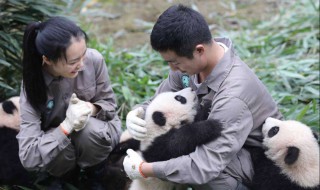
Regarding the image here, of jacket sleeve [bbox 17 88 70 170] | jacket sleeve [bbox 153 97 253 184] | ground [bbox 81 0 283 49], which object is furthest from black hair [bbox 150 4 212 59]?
ground [bbox 81 0 283 49]

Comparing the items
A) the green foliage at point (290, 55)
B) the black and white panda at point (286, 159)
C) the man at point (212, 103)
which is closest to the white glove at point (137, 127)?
the man at point (212, 103)

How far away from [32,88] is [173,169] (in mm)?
1068

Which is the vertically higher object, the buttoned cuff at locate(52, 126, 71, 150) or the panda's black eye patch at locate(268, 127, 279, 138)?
the panda's black eye patch at locate(268, 127, 279, 138)

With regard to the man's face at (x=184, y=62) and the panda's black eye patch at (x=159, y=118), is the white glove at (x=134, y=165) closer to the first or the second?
the panda's black eye patch at (x=159, y=118)

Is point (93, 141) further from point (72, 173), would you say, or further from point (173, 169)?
point (173, 169)

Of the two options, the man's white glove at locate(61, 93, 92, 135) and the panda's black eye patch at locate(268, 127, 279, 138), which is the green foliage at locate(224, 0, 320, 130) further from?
the man's white glove at locate(61, 93, 92, 135)

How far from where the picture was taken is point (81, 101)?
3.51m

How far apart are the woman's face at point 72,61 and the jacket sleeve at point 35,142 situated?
324 millimetres

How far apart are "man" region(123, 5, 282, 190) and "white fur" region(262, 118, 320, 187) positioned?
0.39ft

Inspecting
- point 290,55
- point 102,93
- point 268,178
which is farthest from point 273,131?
point 290,55

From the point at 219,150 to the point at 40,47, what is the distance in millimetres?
1240

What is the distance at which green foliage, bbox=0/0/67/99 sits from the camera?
429 centimetres

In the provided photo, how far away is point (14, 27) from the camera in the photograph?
4.43m

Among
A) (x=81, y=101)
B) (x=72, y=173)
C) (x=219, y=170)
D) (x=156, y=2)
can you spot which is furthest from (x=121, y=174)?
(x=156, y=2)
